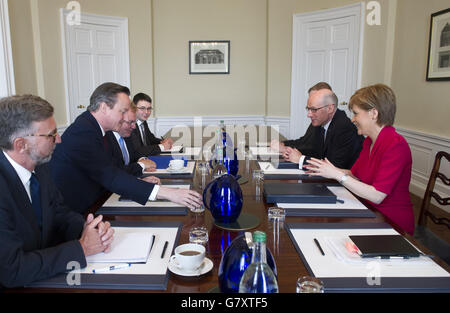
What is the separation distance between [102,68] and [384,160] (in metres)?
4.90

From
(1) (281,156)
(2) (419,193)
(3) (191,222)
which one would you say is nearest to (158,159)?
(1) (281,156)

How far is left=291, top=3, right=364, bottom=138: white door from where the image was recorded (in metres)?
5.28

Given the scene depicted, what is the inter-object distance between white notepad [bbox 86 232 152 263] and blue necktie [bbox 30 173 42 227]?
276 millimetres

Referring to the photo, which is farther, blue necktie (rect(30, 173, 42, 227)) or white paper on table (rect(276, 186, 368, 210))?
white paper on table (rect(276, 186, 368, 210))

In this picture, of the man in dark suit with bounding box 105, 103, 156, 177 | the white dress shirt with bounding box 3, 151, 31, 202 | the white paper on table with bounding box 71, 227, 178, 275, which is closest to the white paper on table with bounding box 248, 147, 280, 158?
the man in dark suit with bounding box 105, 103, 156, 177

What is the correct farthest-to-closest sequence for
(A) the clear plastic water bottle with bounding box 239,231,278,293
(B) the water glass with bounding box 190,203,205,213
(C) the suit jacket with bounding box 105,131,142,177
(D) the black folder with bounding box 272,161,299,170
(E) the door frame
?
(E) the door frame < (D) the black folder with bounding box 272,161,299,170 < (C) the suit jacket with bounding box 105,131,142,177 < (B) the water glass with bounding box 190,203,205,213 < (A) the clear plastic water bottle with bounding box 239,231,278,293

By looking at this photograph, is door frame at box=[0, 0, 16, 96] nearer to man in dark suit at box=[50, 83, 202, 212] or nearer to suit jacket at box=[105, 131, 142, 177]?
suit jacket at box=[105, 131, 142, 177]

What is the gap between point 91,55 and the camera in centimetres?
552

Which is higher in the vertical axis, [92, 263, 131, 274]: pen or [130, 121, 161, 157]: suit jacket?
[130, 121, 161, 157]: suit jacket

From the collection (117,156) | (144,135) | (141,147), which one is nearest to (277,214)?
(117,156)

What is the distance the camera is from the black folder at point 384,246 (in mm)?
1146

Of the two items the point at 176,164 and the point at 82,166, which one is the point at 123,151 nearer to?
the point at 176,164

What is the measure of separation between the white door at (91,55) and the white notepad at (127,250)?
445 cm

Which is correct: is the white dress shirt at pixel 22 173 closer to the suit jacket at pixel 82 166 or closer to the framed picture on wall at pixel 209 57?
the suit jacket at pixel 82 166
